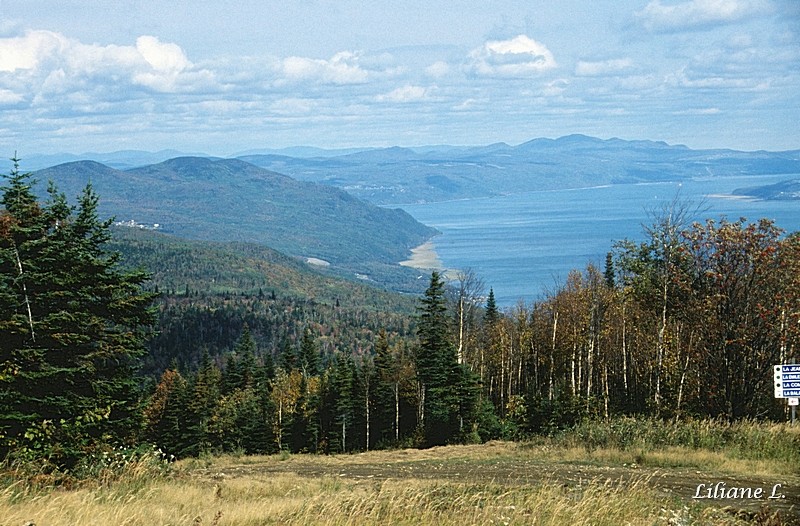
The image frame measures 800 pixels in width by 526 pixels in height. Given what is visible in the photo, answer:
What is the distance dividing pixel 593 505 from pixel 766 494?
469 centimetres

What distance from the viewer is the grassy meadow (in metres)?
7.46

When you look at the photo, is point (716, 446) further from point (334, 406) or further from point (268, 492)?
point (334, 406)

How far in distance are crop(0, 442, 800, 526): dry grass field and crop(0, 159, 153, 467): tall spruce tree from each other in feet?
25.6

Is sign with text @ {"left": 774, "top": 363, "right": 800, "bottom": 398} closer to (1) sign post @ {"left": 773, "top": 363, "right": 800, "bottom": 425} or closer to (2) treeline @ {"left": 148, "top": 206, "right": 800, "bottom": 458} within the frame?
(1) sign post @ {"left": 773, "top": 363, "right": 800, "bottom": 425}

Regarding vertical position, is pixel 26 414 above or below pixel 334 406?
above

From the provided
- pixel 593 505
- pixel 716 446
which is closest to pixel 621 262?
pixel 716 446

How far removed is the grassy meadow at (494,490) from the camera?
746cm

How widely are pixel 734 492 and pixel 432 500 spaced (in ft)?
18.1

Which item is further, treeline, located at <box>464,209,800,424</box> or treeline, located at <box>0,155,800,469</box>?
treeline, located at <box>464,209,800,424</box>

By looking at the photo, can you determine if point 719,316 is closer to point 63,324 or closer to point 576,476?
point 576,476

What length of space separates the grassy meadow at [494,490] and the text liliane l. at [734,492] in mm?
202

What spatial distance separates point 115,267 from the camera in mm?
24672

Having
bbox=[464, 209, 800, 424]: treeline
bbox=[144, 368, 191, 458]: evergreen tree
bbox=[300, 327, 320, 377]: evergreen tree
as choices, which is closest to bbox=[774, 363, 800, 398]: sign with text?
bbox=[464, 209, 800, 424]: treeline

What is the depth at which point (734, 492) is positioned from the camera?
1123cm
